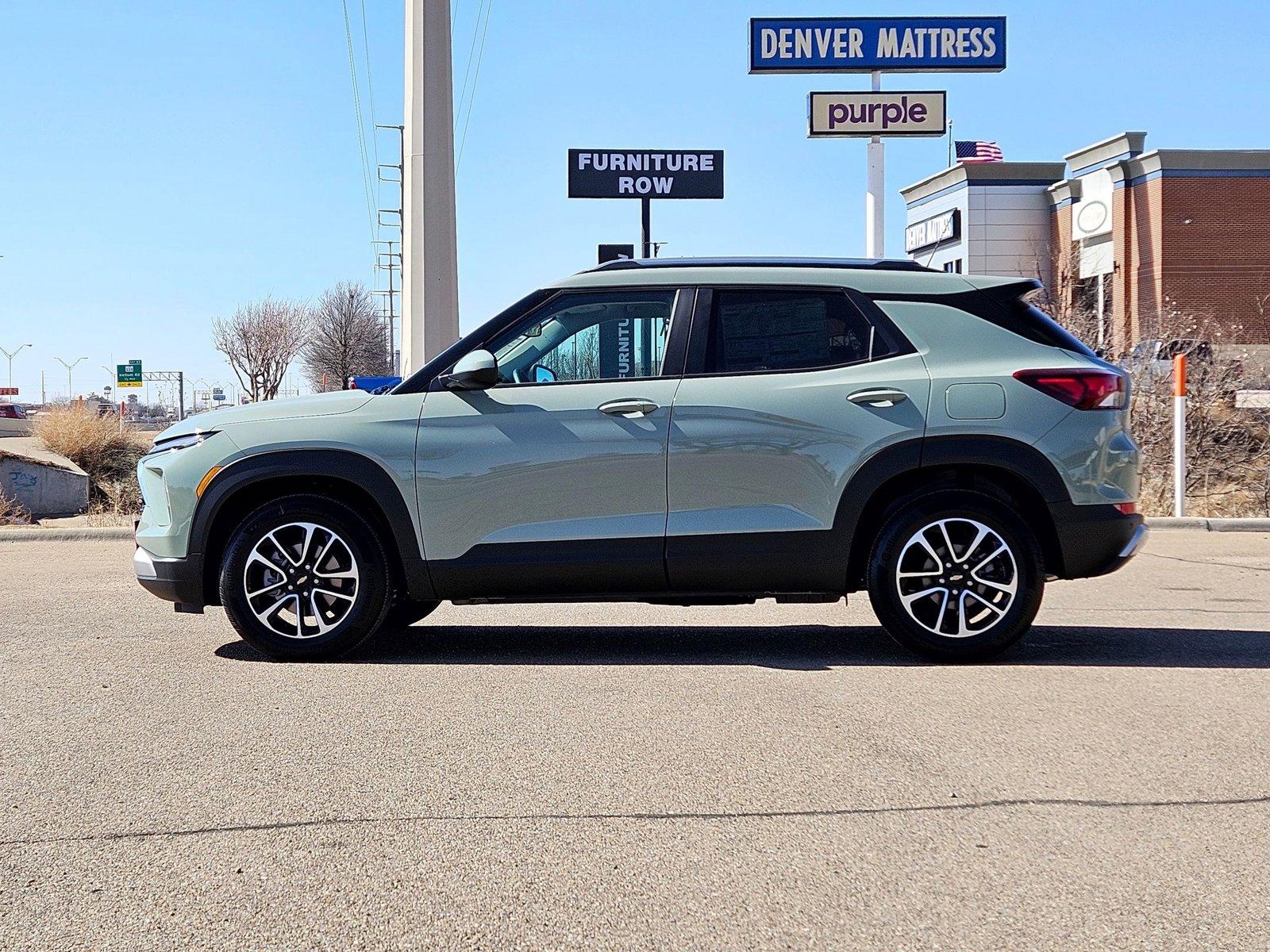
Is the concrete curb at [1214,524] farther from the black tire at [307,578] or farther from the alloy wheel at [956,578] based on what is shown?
the black tire at [307,578]

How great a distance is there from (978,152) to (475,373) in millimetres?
52907

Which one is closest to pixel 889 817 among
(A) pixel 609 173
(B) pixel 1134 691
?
(B) pixel 1134 691

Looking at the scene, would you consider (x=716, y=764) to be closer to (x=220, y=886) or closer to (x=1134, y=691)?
(x=220, y=886)

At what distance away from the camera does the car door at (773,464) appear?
20.9 feet

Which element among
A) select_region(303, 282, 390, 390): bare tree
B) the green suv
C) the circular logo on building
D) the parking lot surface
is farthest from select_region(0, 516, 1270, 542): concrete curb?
select_region(303, 282, 390, 390): bare tree

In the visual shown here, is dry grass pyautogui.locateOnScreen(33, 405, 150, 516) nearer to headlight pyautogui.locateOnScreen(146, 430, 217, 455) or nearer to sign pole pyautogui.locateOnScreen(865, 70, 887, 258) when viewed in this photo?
sign pole pyautogui.locateOnScreen(865, 70, 887, 258)

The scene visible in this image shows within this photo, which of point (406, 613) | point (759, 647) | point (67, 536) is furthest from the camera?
point (67, 536)


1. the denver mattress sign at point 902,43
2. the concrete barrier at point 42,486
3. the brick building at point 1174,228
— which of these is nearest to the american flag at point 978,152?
the brick building at point 1174,228

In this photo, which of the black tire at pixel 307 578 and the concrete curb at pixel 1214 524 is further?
the concrete curb at pixel 1214 524

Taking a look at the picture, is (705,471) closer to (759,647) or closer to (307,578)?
(759,647)

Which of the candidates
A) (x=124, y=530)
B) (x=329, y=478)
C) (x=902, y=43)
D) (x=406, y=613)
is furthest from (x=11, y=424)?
(x=329, y=478)

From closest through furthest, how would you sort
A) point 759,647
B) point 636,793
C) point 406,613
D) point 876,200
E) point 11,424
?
1. point 636,793
2. point 759,647
3. point 406,613
4. point 876,200
5. point 11,424

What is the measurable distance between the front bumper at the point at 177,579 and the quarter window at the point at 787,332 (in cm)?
268

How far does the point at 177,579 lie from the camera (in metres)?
6.60
